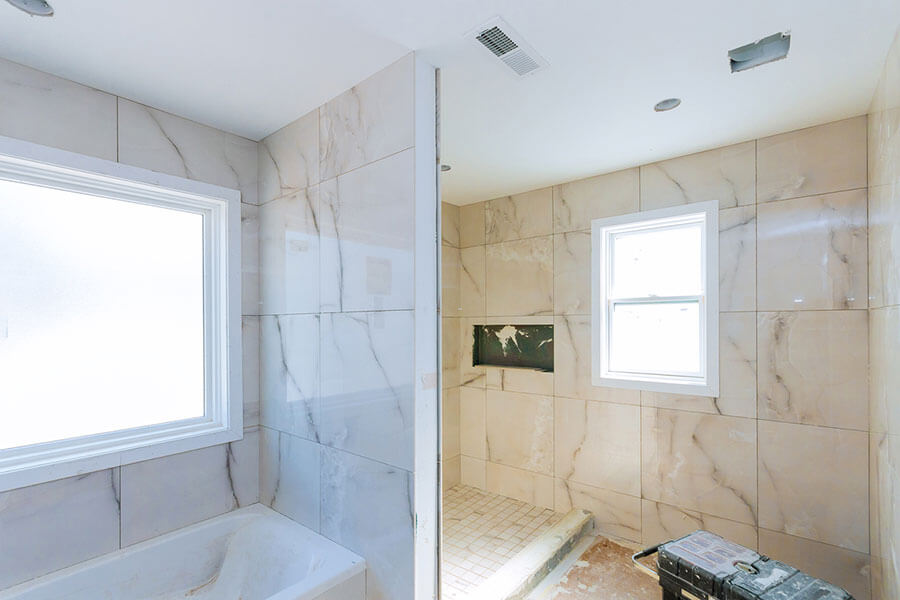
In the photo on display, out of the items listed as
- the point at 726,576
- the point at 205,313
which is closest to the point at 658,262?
the point at 726,576

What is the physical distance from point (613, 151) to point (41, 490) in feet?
10.1

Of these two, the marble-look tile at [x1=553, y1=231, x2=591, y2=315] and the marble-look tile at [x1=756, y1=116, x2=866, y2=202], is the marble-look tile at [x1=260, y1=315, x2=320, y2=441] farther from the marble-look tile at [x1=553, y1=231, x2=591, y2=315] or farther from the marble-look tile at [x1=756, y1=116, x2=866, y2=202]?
the marble-look tile at [x1=756, y1=116, x2=866, y2=202]

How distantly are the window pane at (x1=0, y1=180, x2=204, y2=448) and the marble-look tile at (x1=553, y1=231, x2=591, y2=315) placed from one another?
7.34 feet

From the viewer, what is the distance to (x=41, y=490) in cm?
165

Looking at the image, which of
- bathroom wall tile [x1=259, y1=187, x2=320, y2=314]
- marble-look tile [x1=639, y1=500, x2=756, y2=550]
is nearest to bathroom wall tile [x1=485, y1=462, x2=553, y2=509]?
marble-look tile [x1=639, y1=500, x2=756, y2=550]

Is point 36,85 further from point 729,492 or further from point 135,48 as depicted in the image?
point 729,492

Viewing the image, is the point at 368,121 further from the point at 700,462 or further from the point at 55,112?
the point at 700,462

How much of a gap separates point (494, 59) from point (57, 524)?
2432 millimetres

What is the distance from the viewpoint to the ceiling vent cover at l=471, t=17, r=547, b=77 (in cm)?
145

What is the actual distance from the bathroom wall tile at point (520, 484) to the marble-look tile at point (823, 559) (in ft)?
4.23

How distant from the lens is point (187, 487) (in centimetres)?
203

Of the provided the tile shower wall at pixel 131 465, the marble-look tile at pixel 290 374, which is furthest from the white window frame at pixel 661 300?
the tile shower wall at pixel 131 465

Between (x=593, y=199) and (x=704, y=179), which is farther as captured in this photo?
(x=593, y=199)

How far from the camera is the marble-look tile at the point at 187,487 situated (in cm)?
187
